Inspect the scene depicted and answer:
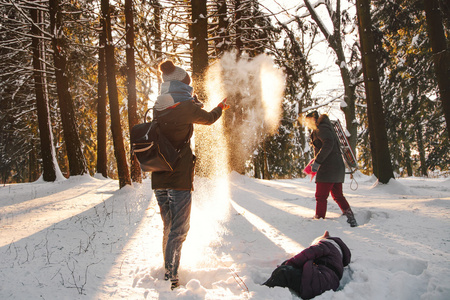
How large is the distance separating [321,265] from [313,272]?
196mm

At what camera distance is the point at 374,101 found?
30.8 ft

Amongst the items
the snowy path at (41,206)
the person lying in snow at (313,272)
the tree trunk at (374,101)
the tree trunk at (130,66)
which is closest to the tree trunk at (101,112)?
the snowy path at (41,206)

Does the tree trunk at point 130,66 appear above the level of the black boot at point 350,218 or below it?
above

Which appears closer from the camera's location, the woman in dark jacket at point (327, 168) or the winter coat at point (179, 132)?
the winter coat at point (179, 132)

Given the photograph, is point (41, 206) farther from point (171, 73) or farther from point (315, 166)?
point (315, 166)

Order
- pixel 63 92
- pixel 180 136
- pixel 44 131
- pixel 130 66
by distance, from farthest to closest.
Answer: pixel 44 131 < pixel 63 92 < pixel 130 66 < pixel 180 136

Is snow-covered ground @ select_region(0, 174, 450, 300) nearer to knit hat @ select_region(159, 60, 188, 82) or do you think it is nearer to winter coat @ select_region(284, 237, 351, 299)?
winter coat @ select_region(284, 237, 351, 299)

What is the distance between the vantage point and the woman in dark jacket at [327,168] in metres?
4.95

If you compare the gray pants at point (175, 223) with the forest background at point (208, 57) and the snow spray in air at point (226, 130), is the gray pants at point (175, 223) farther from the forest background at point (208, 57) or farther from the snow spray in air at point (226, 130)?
the forest background at point (208, 57)

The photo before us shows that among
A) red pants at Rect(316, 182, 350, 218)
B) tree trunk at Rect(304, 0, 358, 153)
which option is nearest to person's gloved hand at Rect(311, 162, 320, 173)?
red pants at Rect(316, 182, 350, 218)

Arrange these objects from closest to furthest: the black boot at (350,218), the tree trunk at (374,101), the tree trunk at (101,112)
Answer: the black boot at (350,218) < the tree trunk at (374,101) < the tree trunk at (101,112)

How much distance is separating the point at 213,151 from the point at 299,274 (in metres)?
6.42

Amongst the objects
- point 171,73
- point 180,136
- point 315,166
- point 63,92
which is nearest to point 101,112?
point 63,92

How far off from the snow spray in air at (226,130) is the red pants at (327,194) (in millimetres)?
1784
